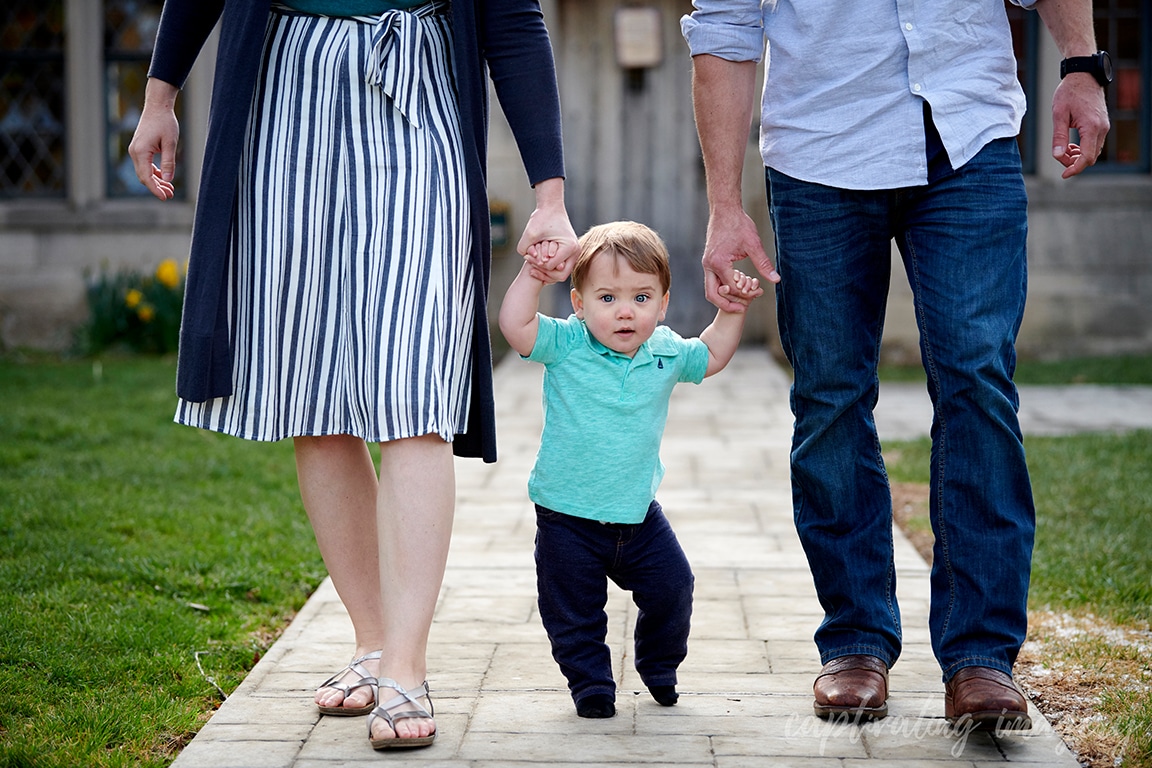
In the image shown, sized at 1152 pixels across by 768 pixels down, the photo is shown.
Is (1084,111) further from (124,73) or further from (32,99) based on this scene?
(32,99)

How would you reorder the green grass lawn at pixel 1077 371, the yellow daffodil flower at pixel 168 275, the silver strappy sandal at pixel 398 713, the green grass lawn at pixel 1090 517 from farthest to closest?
the yellow daffodil flower at pixel 168 275
the green grass lawn at pixel 1077 371
the green grass lawn at pixel 1090 517
the silver strappy sandal at pixel 398 713

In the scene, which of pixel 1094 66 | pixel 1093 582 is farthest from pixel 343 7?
pixel 1093 582

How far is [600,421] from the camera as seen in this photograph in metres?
2.48

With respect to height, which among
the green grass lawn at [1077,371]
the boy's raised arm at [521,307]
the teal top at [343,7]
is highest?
the teal top at [343,7]

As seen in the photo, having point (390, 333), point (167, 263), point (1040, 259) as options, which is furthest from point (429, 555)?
point (1040, 259)

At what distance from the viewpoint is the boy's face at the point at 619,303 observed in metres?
2.48

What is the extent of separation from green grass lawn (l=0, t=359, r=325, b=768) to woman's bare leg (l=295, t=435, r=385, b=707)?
0.34 m

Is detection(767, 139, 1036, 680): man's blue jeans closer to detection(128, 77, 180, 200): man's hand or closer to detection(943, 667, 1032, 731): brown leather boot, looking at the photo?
detection(943, 667, 1032, 731): brown leather boot

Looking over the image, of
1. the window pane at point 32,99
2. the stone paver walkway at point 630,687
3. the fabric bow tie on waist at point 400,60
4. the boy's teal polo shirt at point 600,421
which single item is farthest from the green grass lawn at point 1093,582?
the window pane at point 32,99

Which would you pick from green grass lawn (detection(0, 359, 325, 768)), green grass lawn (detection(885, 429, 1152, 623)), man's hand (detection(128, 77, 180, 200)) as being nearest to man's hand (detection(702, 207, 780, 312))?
man's hand (detection(128, 77, 180, 200))

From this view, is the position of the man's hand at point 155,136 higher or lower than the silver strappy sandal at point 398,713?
higher

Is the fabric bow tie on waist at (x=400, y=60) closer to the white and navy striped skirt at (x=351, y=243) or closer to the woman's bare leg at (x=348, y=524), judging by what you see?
the white and navy striped skirt at (x=351, y=243)

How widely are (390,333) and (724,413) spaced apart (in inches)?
185

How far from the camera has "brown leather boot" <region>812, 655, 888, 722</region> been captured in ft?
7.95
